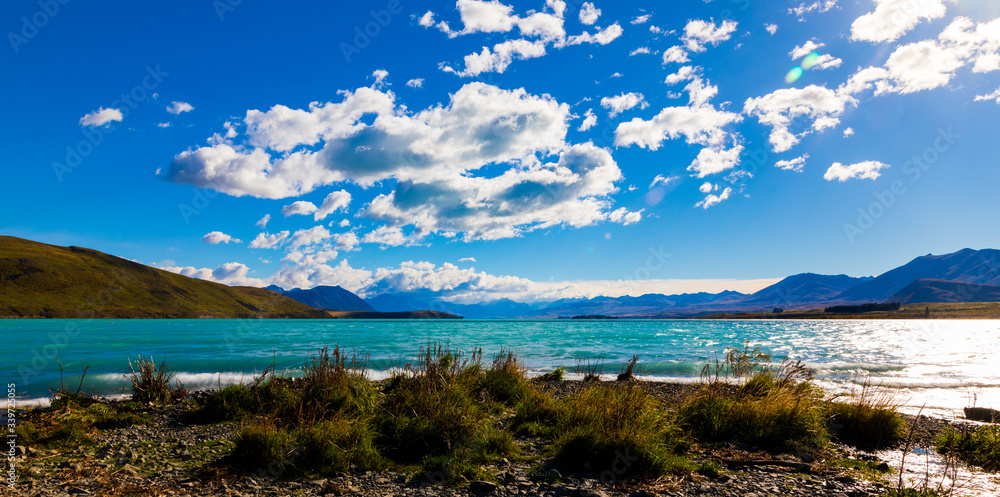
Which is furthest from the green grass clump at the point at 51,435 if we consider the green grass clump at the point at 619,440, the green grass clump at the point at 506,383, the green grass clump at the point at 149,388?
the green grass clump at the point at 619,440

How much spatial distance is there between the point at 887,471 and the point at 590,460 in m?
4.68

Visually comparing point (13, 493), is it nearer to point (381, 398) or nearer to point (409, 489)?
point (409, 489)

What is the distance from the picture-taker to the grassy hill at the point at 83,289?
131250 mm

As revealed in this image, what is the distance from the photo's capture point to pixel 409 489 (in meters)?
5.86

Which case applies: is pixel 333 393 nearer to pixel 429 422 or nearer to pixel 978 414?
pixel 429 422

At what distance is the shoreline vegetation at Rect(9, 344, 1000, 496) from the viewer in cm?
594

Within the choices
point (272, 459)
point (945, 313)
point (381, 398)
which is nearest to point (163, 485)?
point (272, 459)

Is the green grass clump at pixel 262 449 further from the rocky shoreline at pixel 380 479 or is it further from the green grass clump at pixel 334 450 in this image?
the green grass clump at pixel 334 450

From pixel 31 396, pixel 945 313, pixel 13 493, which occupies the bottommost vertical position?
pixel 945 313

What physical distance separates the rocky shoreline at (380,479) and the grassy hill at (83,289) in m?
166

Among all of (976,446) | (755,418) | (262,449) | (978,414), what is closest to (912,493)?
(755,418)

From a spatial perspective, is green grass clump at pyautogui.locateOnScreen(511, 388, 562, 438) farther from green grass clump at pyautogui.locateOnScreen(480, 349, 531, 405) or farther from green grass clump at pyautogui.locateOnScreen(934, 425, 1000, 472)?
green grass clump at pyautogui.locateOnScreen(934, 425, 1000, 472)

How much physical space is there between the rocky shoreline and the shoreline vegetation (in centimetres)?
3

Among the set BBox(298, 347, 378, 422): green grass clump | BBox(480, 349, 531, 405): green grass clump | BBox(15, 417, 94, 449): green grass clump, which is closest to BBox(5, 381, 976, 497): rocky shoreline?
BBox(15, 417, 94, 449): green grass clump
